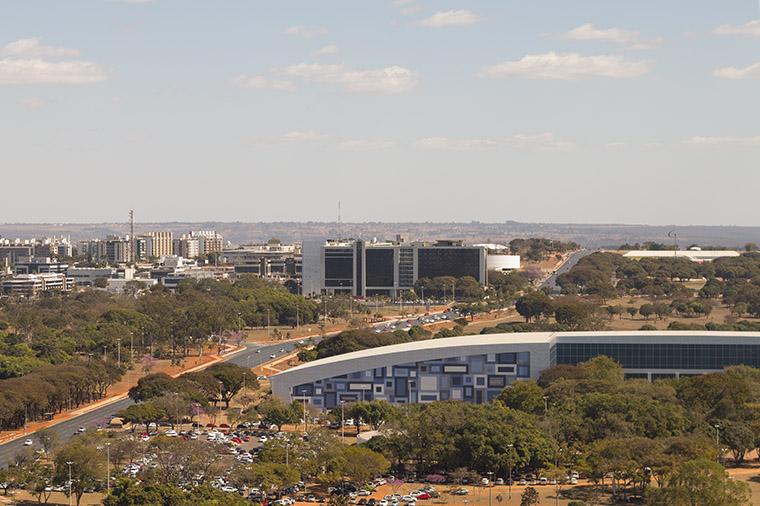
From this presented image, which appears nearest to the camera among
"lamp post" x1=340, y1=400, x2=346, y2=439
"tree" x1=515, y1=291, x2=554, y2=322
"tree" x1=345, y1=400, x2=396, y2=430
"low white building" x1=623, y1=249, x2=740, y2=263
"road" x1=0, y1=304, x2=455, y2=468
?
"road" x1=0, y1=304, x2=455, y2=468

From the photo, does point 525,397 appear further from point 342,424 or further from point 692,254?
point 692,254

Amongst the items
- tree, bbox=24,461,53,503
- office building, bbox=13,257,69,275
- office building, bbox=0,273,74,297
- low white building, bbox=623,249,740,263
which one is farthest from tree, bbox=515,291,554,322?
office building, bbox=13,257,69,275

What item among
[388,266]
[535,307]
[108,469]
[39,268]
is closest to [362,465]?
[108,469]

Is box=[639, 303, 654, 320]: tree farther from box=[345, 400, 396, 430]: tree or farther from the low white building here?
the low white building

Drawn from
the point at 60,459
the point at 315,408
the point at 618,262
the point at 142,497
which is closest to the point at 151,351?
the point at 315,408

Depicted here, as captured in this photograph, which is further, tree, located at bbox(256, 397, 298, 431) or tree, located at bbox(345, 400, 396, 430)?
tree, located at bbox(256, 397, 298, 431)

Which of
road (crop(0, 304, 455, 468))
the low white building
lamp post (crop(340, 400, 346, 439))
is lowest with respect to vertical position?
road (crop(0, 304, 455, 468))
